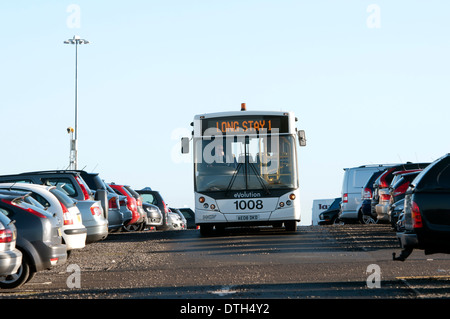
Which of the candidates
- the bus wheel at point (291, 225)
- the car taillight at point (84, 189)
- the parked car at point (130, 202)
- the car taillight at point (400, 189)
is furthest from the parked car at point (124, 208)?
the car taillight at point (400, 189)

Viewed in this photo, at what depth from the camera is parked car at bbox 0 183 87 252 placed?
53.2ft

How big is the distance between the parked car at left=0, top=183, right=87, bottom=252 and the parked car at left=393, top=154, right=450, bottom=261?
→ 6.25 metres

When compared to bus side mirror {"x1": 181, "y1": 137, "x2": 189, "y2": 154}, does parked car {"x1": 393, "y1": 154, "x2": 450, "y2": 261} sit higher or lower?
lower

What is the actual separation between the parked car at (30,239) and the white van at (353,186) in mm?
20749

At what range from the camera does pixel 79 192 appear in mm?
19906

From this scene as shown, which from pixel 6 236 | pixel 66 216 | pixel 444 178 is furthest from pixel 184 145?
pixel 6 236

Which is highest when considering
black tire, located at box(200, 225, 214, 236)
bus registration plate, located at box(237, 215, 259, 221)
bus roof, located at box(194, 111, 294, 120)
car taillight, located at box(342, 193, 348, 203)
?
bus roof, located at box(194, 111, 294, 120)

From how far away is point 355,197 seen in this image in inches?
1314

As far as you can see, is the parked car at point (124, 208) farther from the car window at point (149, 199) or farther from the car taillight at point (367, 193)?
the car window at point (149, 199)

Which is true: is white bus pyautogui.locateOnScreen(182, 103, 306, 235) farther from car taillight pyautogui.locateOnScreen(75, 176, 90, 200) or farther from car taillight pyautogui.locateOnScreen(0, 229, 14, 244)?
car taillight pyautogui.locateOnScreen(0, 229, 14, 244)

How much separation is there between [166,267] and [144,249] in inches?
200

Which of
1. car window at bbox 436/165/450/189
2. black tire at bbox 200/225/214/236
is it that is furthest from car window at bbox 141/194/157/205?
car window at bbox 436/165/450/189
